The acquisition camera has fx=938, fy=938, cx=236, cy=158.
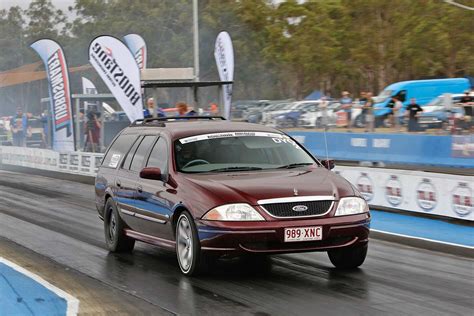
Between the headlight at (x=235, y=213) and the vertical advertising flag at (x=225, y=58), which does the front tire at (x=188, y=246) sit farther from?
the vertical advertising flag at (x=225, y=58)

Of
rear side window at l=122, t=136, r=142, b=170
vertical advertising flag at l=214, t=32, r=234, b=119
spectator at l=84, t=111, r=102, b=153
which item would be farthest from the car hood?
spectator at l=84, t=111, r=102, b=153

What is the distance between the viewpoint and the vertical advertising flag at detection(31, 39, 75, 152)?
1241 inches

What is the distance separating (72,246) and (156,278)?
3.09m

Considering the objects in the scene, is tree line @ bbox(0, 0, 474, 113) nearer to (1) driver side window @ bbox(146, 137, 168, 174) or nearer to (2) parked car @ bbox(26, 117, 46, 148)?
(2) parked car @ bbox(26, 117, 46, 148)

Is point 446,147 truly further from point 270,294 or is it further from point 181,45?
point 181,45

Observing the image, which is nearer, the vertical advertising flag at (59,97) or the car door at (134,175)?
the car door at (134,175)

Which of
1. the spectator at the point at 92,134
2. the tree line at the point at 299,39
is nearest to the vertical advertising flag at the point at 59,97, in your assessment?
the spectator at the point at 92,134

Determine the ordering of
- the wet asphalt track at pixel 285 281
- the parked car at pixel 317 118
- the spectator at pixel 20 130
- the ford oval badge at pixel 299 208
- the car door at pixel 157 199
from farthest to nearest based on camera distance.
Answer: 1. the spectator at pixel 20 130
2. the parked car at pixel 317 118
3. the car door at pixel 157 199
4. the ford oval badge at pixel 299 208
5. the wet asphalt track at pixel 285 281

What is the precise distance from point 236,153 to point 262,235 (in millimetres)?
1619

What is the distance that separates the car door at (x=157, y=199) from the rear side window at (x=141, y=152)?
186 mm

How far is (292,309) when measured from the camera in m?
7.47

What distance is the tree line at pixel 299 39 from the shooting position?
219 feet

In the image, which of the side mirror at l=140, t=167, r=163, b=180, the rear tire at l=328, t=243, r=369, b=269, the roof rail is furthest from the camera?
the roof rail

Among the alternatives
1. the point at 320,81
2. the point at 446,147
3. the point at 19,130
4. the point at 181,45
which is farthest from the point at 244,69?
the point at 446,147
